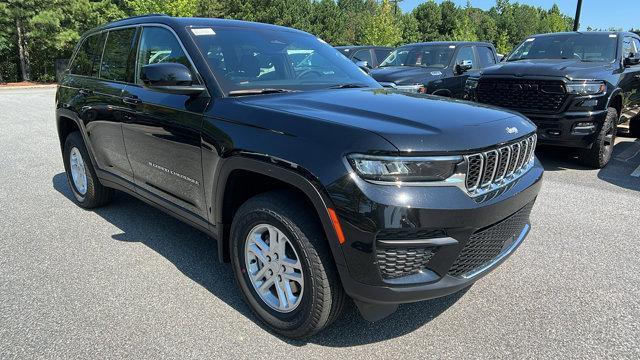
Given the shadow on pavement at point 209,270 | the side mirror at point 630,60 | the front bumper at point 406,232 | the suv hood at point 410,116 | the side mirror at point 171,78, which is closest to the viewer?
the front bumper at point 406,232

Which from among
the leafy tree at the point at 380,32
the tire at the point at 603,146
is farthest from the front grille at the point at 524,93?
the leafy tree at the point at 380,32

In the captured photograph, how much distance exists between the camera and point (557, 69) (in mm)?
6586

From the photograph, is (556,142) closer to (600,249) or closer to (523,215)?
(600,249)

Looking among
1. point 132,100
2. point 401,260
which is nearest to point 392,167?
point 401,260

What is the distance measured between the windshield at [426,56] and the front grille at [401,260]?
8.08 m

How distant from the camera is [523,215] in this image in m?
2.89

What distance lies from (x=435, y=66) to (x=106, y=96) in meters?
7.21

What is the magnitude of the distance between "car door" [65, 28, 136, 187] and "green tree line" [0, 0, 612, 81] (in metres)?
25.6

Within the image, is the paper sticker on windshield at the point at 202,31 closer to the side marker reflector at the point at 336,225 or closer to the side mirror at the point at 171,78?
the side mirror at the point at 171,78

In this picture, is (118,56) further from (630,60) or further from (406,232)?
(630,60)

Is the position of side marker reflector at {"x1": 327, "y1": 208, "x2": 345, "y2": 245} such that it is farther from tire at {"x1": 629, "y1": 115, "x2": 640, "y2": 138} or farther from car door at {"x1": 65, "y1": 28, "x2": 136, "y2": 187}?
tire at {"x1": 629, "y1": 115, "x2": 640, "y2": 138}

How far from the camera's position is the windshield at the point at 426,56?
9.84 meters

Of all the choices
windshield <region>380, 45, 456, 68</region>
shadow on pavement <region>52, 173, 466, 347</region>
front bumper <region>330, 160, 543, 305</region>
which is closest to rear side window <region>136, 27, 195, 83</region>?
shadow on pavement <region>52, 173, 466, 347</region>

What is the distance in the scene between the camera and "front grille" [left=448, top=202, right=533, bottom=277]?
2432 mm
